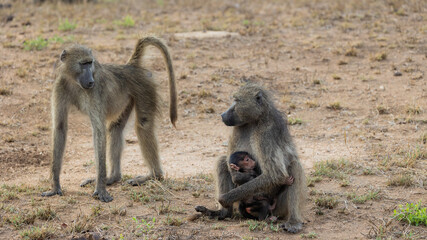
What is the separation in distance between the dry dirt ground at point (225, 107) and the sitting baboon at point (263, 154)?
236 mm

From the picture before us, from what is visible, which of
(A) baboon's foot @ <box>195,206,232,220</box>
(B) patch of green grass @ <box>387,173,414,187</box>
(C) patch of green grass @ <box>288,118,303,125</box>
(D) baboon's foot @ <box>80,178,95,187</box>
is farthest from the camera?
Answer: (C) patch of green grass @ <box>288,118,303,125</box>

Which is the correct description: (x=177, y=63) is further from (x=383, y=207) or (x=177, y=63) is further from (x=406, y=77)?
(x=383, y=207)

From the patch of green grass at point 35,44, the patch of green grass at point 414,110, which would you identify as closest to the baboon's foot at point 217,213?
the patch of green grass at point 414,110

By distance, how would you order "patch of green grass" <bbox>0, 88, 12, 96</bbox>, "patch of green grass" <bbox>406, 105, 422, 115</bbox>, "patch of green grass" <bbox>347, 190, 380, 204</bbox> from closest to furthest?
"patch of green grass" <bbox>347, 190, 380, 204</bbox> < "patch of green grass" <bbox>406, 105, 422, 115</bbox> < "patch of green grass" <bbox>0, 88, 12, 96</bbox>

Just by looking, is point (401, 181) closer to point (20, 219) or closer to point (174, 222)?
point (174, 222)

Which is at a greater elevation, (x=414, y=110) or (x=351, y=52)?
(x=351, y=52)

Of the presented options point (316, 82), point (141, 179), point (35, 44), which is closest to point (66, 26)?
point (35, 44)

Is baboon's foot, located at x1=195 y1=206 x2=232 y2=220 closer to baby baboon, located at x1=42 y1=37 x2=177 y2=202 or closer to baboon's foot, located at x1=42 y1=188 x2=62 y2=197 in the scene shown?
baby baboon, located at x1=42 y1=37 x2=177 y2=202

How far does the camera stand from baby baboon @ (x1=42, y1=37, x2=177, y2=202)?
5180 millimetres

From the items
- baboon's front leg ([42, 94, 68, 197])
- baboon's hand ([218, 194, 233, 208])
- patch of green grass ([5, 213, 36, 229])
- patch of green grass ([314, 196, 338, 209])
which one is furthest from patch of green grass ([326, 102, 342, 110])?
patch of green grass ([5, 213, 36, 229])

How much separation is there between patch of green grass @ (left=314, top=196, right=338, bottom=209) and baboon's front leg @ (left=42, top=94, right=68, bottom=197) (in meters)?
A: 2.46

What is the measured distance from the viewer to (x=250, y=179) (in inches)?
182

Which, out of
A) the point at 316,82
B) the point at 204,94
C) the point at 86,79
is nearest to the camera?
the point at 86,79

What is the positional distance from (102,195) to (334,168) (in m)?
2.55
